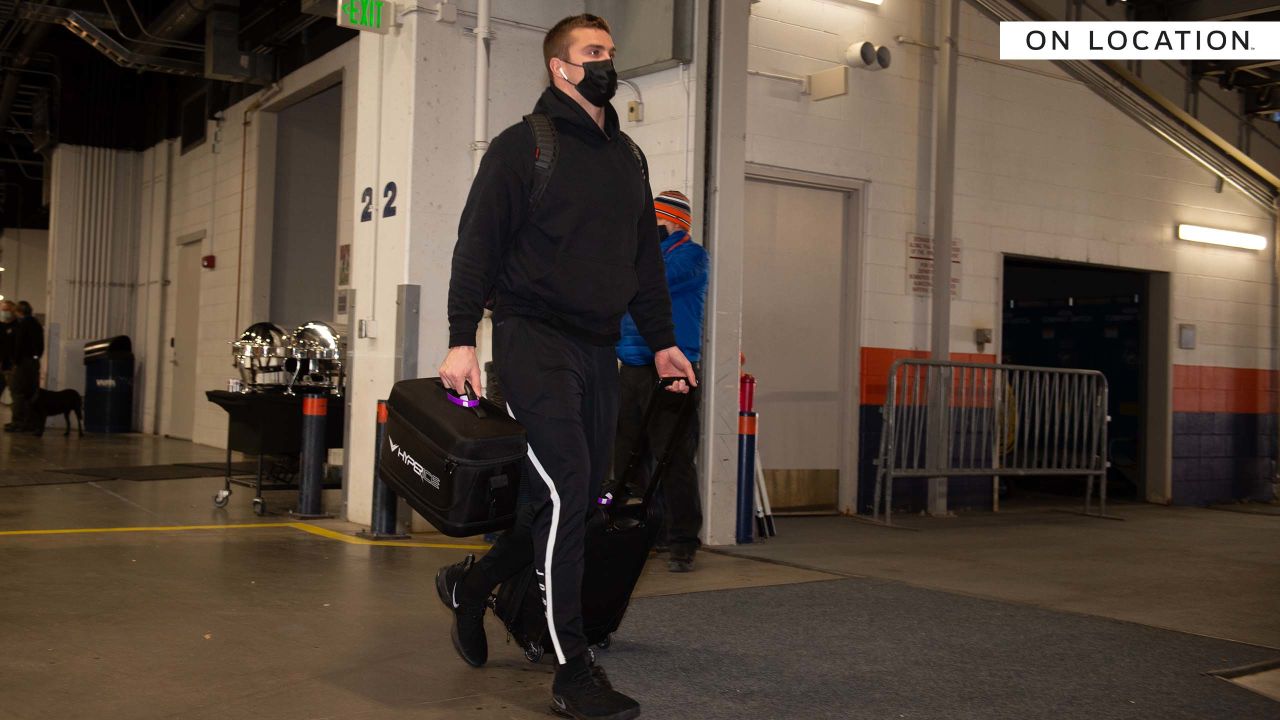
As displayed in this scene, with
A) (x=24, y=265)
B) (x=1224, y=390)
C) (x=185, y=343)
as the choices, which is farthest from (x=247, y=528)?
(x=24, y=265)

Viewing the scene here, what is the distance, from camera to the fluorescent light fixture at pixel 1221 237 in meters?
10.1

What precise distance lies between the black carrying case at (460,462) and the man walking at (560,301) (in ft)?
0.22

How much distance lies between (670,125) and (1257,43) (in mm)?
5078

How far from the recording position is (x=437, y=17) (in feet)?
21.3

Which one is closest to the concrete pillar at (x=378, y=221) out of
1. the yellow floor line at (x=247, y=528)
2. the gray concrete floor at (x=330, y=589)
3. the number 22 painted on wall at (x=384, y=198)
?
the number 22 painted on wall at (x=384, y=198)

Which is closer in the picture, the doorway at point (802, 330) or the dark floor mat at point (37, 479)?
the doorway at point (802, 330)

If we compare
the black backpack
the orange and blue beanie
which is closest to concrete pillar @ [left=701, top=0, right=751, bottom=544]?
the orange and blue beanie

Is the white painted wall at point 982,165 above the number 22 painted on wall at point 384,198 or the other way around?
above

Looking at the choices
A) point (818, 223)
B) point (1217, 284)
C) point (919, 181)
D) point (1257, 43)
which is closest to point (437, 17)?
point (818, 223)

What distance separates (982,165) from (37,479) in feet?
24.0

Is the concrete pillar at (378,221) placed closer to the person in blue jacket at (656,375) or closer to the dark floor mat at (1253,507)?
the person in blue jacket at (656,375)

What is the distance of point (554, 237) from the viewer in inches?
121

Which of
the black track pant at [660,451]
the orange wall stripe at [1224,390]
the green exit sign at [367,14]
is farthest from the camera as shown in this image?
the orange wall stripe at [1224,390]

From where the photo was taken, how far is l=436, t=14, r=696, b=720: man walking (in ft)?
Result: 9.80
